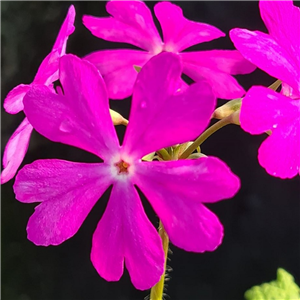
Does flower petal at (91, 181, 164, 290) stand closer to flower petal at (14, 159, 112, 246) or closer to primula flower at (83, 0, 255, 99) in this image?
flower petal at (14, 159, 112, 246)

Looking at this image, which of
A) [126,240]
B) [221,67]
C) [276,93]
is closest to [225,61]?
[221,67]

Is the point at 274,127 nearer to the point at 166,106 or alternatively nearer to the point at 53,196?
the point at 166,106

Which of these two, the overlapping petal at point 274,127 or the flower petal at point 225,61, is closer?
the overlapping petal at point 274,127

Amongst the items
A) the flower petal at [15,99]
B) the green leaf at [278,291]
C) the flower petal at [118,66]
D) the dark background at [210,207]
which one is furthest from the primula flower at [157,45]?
the dark background at [210,207]

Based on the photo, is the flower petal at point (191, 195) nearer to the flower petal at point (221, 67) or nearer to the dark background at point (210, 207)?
the flower petal at point (221, 67)

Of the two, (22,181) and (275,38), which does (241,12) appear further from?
(22,181)

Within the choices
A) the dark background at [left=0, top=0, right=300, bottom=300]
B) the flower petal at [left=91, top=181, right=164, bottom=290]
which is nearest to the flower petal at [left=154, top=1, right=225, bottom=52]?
the flower petal at [left=91, top=181, right=164, bottom=290]

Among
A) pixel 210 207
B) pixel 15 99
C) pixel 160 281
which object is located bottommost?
pixel 210 207
